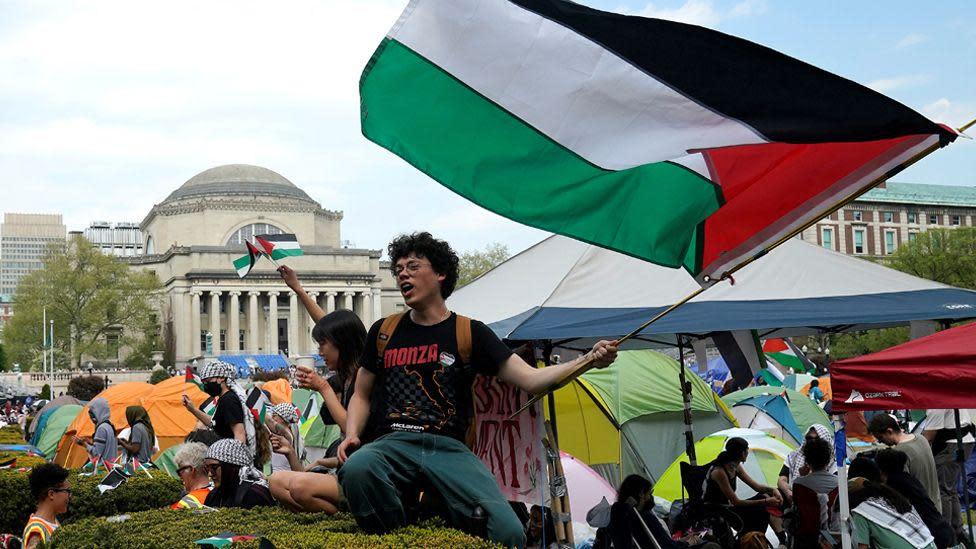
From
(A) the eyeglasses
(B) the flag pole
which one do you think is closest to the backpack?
(A) the eyeglasses

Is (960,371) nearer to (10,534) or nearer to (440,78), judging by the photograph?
(440,78)

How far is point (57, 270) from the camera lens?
84.6 m

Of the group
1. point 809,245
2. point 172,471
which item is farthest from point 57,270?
point 809,245


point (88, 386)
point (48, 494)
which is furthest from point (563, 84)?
point (88, 386)

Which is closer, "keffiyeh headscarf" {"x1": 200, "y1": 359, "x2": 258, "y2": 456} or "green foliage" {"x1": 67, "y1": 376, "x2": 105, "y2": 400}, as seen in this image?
"keffiyeh headscarf" {"x1": 200, "y1": 359, "x2": 258, "y2": 456}

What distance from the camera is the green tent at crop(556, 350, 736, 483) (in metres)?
11.3

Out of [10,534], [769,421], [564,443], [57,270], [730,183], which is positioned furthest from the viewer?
[57,270]

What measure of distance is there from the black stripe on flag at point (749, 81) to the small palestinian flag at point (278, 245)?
4014 mm

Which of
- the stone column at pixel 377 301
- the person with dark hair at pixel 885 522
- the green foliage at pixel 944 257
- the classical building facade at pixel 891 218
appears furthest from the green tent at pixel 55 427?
the stone column at pixel 377 301

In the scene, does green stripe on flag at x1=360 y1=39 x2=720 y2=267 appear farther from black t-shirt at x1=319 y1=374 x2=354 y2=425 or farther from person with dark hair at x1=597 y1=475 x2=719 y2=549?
person with dark hair at x1=597 y1=475 x2=719 y2=549

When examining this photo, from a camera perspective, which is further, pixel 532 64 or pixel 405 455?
pixel 532 64

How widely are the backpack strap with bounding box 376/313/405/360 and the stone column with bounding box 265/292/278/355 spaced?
102 meters

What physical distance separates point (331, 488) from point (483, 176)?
1474 mm

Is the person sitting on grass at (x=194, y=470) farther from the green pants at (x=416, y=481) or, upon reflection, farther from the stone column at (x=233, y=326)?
the stone column at (x=233, y=326)
